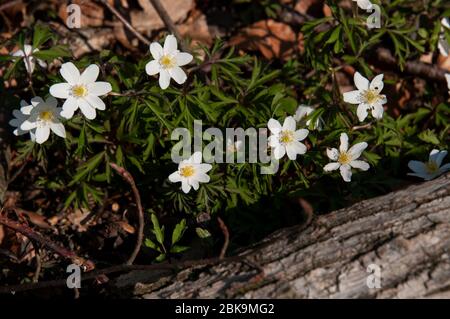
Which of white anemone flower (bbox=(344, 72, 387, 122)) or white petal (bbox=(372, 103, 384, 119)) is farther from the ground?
white anemone flower (bbox=(344, 72, 387, 122))

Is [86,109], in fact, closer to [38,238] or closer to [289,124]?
[38,238]

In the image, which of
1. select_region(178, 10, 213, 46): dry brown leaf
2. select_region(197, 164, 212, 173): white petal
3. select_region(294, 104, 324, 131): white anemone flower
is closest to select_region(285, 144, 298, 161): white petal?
select_region(294, 104, 324, 131): white anemone flower

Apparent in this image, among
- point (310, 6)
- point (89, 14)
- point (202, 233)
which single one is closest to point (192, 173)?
point (202, 233)

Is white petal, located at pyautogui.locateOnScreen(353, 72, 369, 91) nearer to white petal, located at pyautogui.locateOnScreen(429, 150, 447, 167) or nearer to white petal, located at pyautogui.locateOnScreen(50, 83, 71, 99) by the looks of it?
white petal, located at pyautogui.locateOnScreen(429, 150, 447, 167)

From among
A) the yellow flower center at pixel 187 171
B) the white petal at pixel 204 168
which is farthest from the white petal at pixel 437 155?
the yellow flower center at pixel 187 171

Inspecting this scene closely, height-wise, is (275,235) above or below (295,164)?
below
